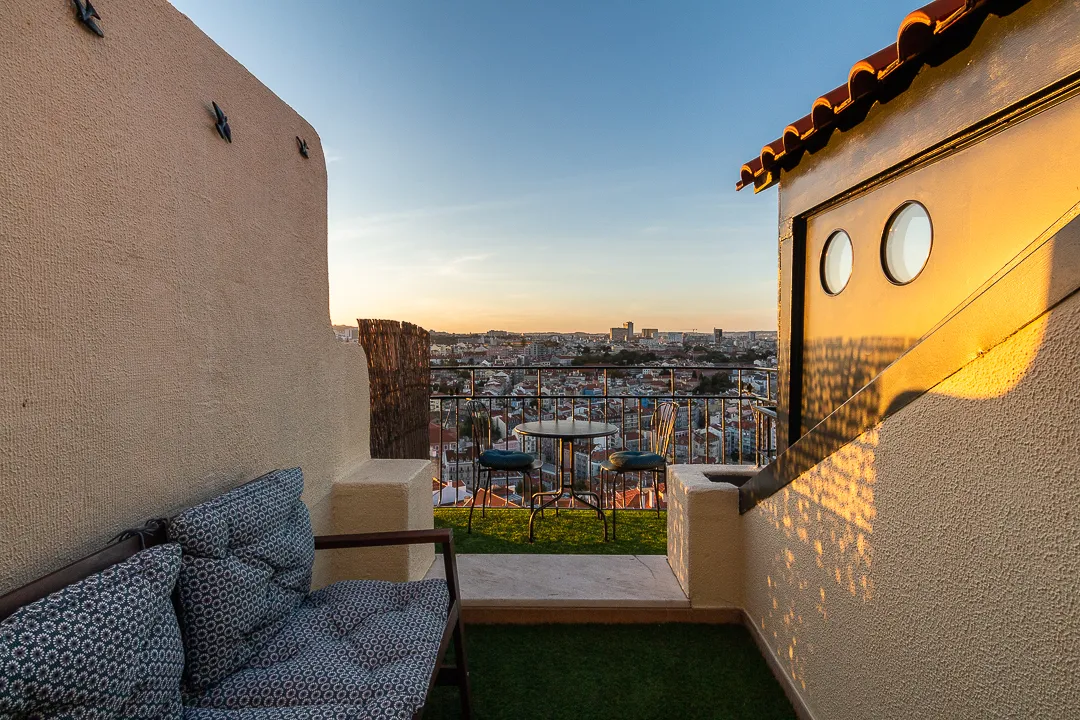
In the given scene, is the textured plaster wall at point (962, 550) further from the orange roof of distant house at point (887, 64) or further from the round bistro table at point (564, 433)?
the round bistro table at point (564, 433)

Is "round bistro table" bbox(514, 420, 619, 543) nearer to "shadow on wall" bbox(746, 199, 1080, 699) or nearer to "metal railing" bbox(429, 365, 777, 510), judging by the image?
"metal railing" bbox(429, 365, 777, 510)

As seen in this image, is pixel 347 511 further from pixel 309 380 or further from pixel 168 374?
pixel 168 374

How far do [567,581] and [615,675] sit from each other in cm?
70

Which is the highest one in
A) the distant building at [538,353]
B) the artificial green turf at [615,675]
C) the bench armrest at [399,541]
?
the distant building at [538,353]

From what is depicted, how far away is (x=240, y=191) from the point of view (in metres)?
1.98

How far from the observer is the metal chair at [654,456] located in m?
3.77

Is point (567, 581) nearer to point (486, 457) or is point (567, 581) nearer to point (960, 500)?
point (486, 457)

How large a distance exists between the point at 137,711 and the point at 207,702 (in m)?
0.31

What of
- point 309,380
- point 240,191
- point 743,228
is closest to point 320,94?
point 240,191

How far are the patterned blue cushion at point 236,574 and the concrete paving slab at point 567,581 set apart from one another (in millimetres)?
1252

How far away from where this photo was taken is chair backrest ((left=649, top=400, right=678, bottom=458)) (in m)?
4.31

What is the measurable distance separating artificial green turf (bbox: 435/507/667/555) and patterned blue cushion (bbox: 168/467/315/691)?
2.03 m

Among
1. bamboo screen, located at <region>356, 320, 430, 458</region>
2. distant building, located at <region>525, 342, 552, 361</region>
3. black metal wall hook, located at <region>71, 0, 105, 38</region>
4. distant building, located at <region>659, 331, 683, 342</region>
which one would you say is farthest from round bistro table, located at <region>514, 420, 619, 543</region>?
distant building, located at <region>659, 331, 683, 342</region>

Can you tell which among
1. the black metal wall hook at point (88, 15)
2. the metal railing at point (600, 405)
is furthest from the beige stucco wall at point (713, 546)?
the black metal wall hook at point (88, 15)
